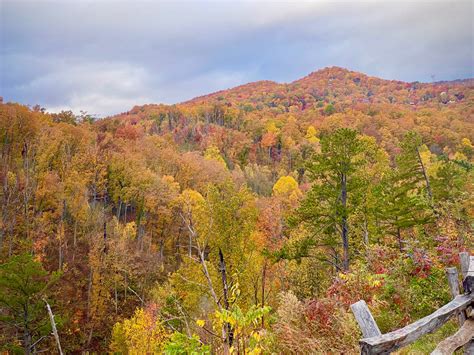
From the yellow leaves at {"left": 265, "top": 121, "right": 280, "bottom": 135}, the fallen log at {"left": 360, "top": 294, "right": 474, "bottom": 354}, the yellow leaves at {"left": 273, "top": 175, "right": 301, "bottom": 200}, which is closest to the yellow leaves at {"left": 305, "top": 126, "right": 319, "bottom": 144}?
the yellow leaves at {"left": 265, "top": 121, "right": 280, "bottom": 135}

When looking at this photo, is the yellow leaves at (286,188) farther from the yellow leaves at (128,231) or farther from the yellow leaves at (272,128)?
the yellow leaves at (272,128)

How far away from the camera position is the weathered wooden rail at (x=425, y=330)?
8.68ft

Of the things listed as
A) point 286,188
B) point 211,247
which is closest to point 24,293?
point 211,247

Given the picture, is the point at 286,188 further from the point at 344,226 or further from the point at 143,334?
the point at 344,226

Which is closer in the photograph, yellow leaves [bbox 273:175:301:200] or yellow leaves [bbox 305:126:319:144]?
yellow leaves [bbox 273:175:301:200]

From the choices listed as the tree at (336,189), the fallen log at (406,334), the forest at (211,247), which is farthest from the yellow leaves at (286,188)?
the fallen log at (406,334)

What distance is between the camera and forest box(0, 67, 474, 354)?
24.6 feet

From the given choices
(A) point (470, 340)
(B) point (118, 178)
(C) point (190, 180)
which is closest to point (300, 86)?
(C) point (190, 180)

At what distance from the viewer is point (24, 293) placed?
51.3 feet

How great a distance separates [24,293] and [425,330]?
17.6 m

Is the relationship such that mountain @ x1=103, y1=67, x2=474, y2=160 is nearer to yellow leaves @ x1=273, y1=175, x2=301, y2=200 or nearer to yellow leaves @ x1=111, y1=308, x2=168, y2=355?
yellow leaves @ x1=273, y1=175, x2=301, y2=200

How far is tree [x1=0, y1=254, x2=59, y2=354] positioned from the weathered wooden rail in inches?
621

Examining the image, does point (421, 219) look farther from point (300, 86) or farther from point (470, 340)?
point (300, 86)

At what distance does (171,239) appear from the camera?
36219 mm
